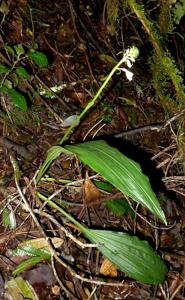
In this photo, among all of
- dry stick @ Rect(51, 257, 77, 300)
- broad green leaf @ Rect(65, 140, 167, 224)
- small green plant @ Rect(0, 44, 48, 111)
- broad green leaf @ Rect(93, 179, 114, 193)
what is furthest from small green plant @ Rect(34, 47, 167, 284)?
small green plant @ Rect(0, 44, 48, 111)

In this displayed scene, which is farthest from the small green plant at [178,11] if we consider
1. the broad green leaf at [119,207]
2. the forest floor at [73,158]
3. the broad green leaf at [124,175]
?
the broad green leaf at [124,175]

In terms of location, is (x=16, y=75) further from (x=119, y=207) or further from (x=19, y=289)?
(x=19, y=289)

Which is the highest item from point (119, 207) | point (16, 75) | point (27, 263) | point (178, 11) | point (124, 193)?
point (16, 75)

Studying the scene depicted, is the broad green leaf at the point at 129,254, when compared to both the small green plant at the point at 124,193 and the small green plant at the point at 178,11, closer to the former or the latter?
the small green plant at the point at 124,193

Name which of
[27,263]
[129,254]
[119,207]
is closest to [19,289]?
[27,263]

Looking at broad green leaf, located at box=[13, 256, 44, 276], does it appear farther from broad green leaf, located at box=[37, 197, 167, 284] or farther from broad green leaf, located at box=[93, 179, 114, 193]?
broad green leaf, located at box=[93, 179, 114, 193]
